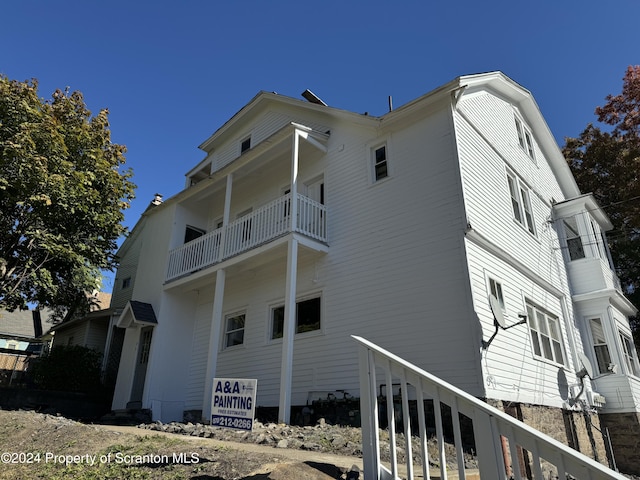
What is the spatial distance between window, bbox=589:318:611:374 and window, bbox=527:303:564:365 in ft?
7.06

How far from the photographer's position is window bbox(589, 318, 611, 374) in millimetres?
12984

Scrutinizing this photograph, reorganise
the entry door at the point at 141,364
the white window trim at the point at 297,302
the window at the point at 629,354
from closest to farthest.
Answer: the white window trim at the point at 297,302 → the window at the point at 629,354 → the entry door at the point at 141,364

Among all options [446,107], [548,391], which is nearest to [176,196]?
[446,107]

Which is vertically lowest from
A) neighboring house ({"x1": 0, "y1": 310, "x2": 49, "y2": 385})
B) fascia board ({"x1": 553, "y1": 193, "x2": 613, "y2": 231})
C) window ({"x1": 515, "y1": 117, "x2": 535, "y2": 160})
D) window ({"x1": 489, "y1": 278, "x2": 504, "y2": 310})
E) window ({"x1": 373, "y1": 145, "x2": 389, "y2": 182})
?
window ({"x1": 489, "y1": 278, "x2": 504, "y2": 310})

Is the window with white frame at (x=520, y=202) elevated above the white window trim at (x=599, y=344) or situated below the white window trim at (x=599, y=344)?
above

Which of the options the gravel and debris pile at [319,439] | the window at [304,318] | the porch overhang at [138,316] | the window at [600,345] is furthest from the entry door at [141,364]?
the window at [600,345]

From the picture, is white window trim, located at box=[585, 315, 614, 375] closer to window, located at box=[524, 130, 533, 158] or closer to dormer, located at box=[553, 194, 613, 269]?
dormer, located at box=[553, 194, 613, 269]

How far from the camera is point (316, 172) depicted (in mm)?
12938

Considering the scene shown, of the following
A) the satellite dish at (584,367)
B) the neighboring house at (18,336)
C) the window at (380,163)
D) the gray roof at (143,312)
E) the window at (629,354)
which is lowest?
the satellite dish at (584,367)

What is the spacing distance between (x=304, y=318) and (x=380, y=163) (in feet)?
14.8

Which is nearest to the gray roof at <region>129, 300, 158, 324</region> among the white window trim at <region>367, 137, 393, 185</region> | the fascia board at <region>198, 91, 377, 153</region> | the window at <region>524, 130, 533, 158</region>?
the fascia board at <region>198, 91, 377, 153</region>

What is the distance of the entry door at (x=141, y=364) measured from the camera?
45.9 ft

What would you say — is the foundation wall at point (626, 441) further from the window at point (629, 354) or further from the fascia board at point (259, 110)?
the fascia board at point (259, 110)

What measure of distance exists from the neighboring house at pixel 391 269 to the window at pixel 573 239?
0.08 metres
